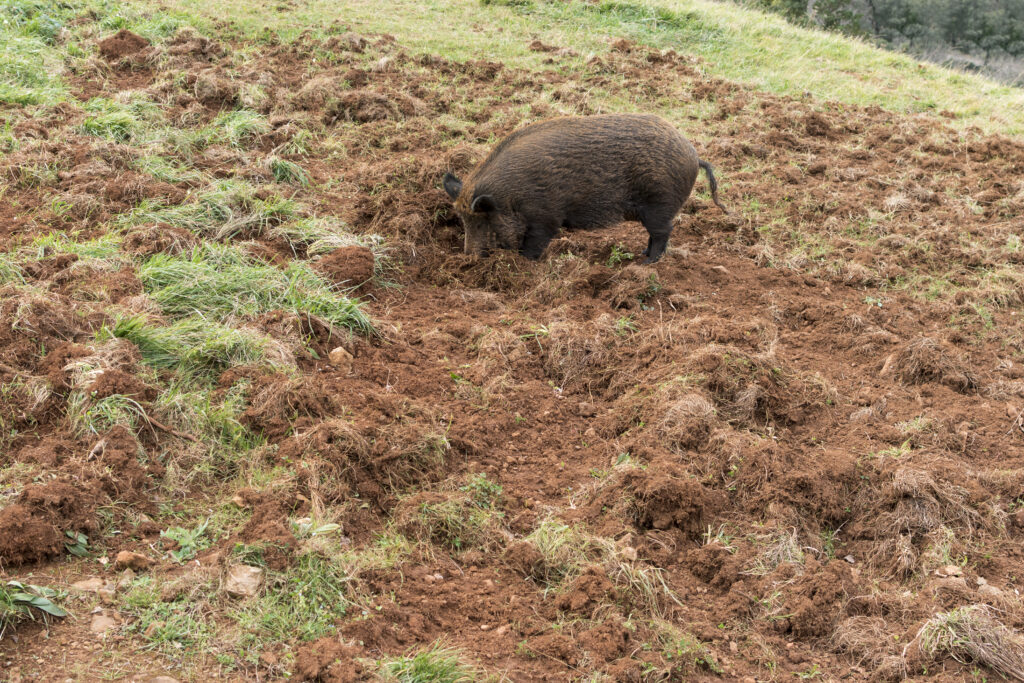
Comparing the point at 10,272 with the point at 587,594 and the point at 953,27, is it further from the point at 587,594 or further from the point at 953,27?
the point at 953,27

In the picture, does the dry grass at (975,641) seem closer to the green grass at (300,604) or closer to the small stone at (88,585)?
the green grass at (300,604)

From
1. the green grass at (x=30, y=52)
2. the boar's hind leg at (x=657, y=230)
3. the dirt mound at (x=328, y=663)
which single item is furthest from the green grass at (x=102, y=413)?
the green grass at (x=30, y=52)

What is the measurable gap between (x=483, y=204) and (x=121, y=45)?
674 centimetres

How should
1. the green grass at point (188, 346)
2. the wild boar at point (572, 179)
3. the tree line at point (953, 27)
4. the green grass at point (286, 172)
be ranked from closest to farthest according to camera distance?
the green grass at point (188, 346) → the wild boar at point (572, 179) → the green grass at point (286, 172) → the tree line at point (953, 27)

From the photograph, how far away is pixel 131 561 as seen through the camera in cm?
324

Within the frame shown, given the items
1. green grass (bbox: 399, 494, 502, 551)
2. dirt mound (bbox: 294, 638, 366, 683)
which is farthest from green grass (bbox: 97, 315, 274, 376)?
dirt mound (bbox: 294, 638, 366, 683)

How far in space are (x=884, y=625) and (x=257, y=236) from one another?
5.17 m

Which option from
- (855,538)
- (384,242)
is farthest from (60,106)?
(855,538)

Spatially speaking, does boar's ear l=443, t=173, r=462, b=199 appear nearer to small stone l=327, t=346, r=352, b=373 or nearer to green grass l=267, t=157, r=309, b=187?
green grass l=267, t=157, r=309, b=187

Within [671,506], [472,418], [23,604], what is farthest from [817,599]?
[23,604]

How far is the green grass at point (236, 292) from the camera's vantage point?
5.11 m

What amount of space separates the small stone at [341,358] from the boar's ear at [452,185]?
222 cm

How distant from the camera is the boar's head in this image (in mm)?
6289

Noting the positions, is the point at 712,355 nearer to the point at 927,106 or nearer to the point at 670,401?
the point at 670,401
